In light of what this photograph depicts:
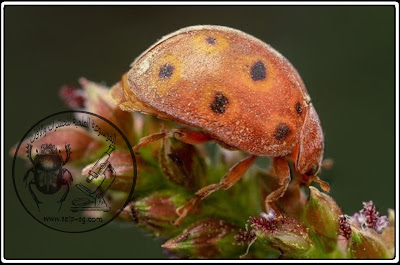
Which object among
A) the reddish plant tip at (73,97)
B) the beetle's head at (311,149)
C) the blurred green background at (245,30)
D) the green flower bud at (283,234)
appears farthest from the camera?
the blurred green background at (245,30)

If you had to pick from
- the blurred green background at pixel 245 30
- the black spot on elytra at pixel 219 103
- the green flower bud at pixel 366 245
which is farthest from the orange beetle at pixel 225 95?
the blurred green background at pixel 245 30

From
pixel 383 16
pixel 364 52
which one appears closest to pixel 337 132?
pixel 364 52

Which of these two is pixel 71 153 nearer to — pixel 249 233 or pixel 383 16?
pixel 249 233

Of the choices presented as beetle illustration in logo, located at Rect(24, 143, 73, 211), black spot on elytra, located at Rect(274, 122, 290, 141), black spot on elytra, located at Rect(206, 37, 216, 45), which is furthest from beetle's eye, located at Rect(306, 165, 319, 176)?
beetle illustration in logo, located at Rect(24, 143, 73, 211)

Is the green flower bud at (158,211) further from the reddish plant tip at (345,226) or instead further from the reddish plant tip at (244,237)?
the reddish plant tip at (345,226)

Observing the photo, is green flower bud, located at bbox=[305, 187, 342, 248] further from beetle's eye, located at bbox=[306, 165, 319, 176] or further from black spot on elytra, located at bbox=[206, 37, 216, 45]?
black spot on elytra, located at bbox=[206, 37, 216, 45]

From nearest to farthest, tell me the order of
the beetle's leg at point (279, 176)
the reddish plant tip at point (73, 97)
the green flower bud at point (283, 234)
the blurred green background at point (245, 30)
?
1. the green flower bud at point (283, 234)
2. the beetle's leg at point (279, 176)
3. the reddish plant tip at point (73, 97)
4. the blurred green background at point (245, 30)

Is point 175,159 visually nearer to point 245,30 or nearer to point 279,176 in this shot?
point 279,176
